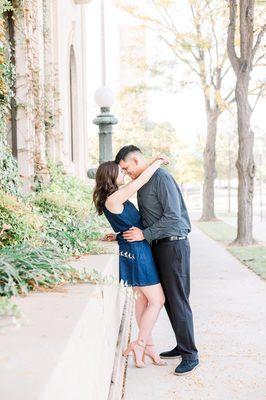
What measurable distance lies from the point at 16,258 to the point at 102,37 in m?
10.7

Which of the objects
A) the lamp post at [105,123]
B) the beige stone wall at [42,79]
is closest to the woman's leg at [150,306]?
the beige stone wall at [42,79]

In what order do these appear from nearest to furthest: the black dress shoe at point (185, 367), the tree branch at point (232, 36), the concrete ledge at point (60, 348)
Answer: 1. the concrete ledge at point (60, 348)
2. the black dress shoe at point (185, 367)
3. the tree branch at point (232, 36)

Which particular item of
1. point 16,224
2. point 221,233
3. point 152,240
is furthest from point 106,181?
point 221,233

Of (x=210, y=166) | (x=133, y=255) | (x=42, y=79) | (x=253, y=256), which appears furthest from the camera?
(x=210, y=166)

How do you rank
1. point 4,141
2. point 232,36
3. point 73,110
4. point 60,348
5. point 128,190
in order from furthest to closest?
point 73,110 < point 232,36 < point 4,141 < point 128,190 < point 60,348

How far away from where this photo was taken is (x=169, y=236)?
4.83 m

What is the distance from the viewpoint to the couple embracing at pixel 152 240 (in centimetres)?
479

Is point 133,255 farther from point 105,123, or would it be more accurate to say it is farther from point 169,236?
point 105,123

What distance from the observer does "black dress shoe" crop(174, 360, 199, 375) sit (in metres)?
4.91

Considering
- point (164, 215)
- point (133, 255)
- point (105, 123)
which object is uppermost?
point (105, 123)

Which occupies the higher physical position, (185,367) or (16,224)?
(16,224)

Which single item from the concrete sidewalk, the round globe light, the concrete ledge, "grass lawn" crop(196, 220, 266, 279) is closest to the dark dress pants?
the concrete sidewalk

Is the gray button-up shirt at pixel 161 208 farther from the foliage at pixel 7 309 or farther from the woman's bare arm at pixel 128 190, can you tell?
the foliage at pixel 7 309

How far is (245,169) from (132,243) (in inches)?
429
